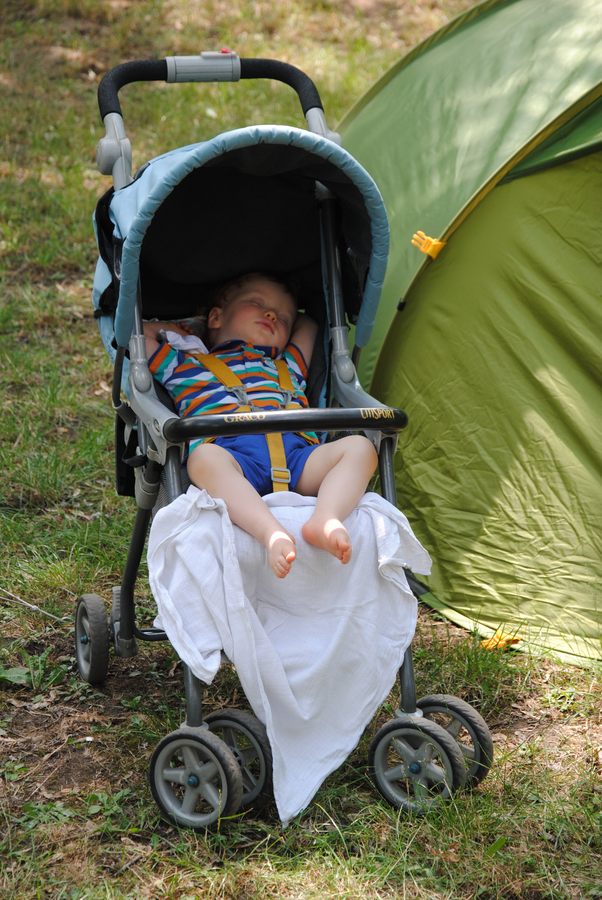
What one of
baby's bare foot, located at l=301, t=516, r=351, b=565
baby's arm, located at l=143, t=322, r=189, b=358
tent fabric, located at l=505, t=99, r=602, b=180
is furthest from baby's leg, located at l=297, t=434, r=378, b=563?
tent fabric, located at l=505, t=99, r=602, b=180

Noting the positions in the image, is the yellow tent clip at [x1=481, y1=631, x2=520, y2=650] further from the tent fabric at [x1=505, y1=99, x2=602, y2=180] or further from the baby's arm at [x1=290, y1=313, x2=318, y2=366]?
the tent fabric at [x1=505, y1=99, x2=602, y2=180]

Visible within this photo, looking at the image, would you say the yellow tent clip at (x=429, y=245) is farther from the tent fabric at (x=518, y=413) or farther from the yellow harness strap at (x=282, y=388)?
the yellow harness strap at (x=282, y=388)

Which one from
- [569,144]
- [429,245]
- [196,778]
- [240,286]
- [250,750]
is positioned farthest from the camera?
[429,245]

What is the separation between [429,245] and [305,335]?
64 cm

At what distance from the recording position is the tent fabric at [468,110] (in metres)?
3.76

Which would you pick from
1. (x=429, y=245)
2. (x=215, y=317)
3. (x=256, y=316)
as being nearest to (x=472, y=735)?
(x=256, y=316)

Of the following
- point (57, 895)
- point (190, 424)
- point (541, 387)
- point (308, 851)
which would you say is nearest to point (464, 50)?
point (541, 387)

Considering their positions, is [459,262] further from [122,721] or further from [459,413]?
[122,721]

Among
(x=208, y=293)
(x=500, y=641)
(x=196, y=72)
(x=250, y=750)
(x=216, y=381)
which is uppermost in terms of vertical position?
(x=196, y=72)

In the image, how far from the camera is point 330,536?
265 centimetres

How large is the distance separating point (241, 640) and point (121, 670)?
1.00m

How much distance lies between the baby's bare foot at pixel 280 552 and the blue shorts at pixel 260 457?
365 millimetres

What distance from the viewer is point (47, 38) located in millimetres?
8672

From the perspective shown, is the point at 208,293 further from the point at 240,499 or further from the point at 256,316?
the point at 240,499
